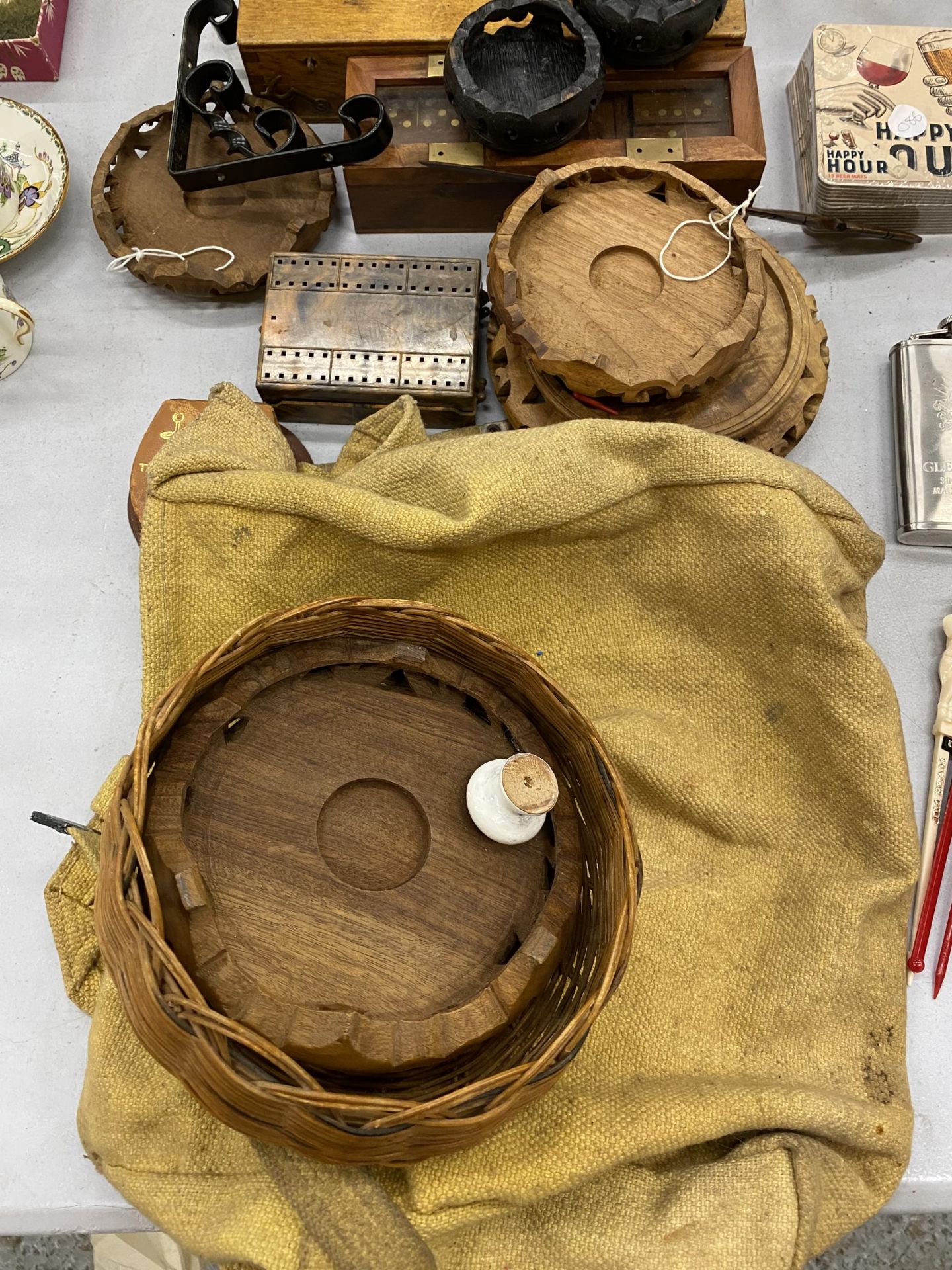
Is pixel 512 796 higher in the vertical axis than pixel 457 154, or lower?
lower

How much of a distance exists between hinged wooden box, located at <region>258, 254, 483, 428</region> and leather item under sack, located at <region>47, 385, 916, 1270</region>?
69mm

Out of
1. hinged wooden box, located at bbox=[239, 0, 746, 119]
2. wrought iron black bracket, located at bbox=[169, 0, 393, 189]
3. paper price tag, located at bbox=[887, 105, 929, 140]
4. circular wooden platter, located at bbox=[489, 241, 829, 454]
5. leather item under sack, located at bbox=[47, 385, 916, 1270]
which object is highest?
hinged wooden box, located at bbox=[239, 0, 746, 119]

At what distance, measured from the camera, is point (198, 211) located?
1023 mm

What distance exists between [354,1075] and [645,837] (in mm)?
301

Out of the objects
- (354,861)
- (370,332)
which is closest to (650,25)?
(370,332)

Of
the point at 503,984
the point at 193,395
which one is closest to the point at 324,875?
the point at 503,984

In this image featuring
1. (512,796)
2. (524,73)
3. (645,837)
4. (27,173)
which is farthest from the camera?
(27,173)

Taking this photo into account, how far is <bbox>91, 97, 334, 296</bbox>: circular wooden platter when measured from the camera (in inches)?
39.5

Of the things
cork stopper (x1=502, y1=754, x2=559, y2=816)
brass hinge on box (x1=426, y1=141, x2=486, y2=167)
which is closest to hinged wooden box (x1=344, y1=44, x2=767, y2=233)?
brass hinge on box (x1=426, y1=141, x2=486, y2=167)

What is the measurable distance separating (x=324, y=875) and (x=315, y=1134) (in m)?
0.16

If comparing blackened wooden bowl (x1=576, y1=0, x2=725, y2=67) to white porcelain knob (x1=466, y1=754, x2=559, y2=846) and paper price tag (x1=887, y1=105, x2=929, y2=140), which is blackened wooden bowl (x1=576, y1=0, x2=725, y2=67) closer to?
paper price tag (x1=887, y1=105, x2=929, y2=140)

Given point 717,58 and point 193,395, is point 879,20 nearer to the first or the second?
point 717,58

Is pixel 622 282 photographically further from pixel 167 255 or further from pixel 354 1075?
pixel 354 1075

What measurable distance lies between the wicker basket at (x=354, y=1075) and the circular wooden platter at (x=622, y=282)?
0.92 feet
